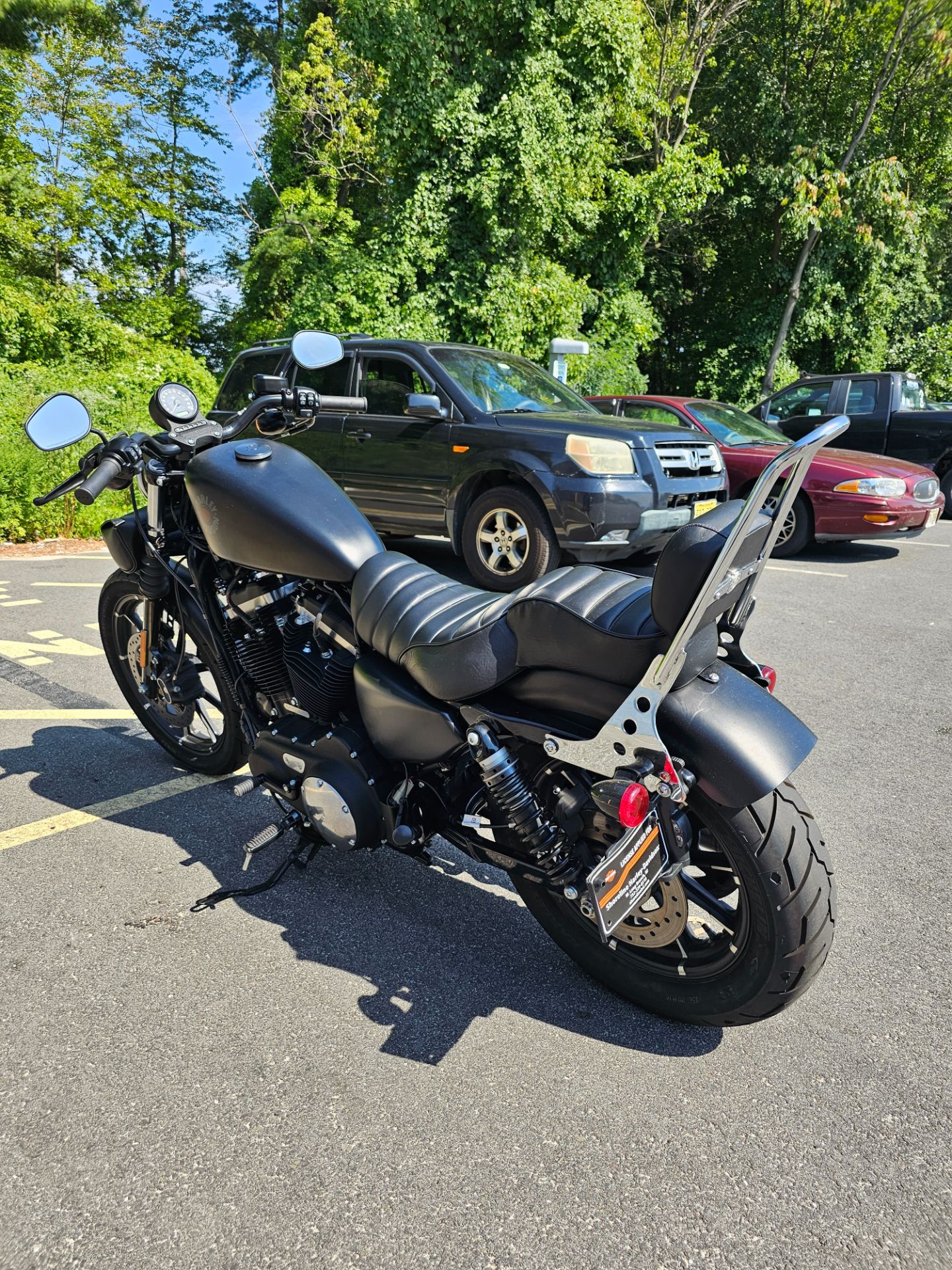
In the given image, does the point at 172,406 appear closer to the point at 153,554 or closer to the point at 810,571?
the point at 153,554

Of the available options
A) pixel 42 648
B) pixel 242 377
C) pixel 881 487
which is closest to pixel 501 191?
pixel 242 377

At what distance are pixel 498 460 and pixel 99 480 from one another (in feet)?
13.6

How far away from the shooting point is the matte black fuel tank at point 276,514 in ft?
8.43

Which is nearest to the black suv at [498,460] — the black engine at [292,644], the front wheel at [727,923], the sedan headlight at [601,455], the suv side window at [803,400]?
the sedan headlight at [601,455]

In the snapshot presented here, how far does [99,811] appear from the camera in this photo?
3361 millimetres

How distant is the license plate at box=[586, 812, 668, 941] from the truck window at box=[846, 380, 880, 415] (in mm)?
11259

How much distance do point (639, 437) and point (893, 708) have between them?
2833 millimetres

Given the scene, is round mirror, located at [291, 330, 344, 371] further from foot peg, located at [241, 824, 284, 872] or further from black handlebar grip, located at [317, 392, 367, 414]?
foot peg, located at [241, 824, 284, 872]

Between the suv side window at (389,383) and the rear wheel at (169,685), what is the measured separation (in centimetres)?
408

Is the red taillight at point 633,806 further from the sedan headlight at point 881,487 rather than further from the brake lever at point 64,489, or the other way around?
the sedan headlight at point 881,487

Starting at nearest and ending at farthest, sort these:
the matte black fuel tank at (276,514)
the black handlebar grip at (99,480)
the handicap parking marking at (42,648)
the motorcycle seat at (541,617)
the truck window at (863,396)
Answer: the motorcycle seat at (541,617), the matte black fuel tank at (276,514), the black handlebar grip at (99,480), the handicap parking marking at (42,648), the truck window at (863,396)

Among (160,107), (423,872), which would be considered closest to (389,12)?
(160,107)

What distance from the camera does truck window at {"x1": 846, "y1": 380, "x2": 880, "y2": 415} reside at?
11773 mm

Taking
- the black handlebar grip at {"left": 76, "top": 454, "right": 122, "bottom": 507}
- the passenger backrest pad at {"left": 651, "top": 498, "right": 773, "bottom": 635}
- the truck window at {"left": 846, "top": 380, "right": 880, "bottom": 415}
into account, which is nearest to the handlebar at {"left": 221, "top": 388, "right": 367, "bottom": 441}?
the black handlebar grip at {"left": 76, "top": 454, "right": 122, "bottom": 507}
